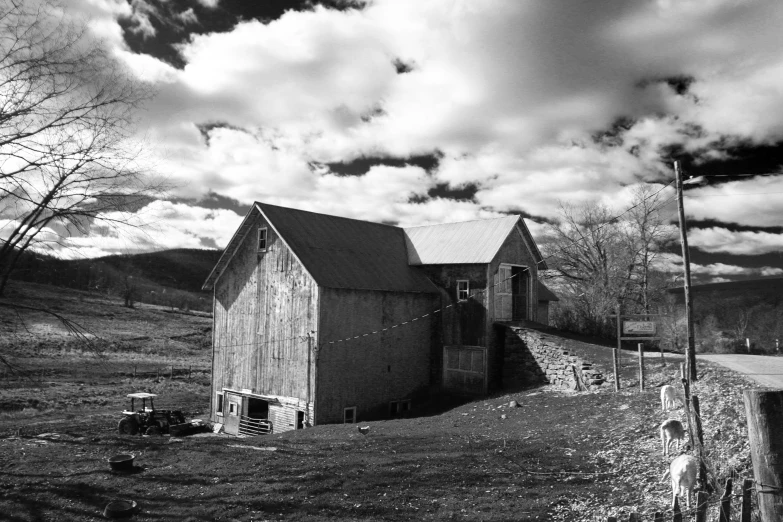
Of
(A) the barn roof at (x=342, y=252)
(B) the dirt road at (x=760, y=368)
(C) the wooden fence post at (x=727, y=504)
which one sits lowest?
(C) the wooden fence post at (x=727, y=504)

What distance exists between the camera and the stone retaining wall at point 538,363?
23078mm

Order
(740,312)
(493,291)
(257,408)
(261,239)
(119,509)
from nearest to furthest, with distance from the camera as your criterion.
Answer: (119,509)
(261,239)
(493,291)
(257,408)
(740,312)

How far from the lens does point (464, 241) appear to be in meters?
30.1

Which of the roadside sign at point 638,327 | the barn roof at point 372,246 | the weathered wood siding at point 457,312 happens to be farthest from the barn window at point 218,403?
the roadside sign at point 638,327

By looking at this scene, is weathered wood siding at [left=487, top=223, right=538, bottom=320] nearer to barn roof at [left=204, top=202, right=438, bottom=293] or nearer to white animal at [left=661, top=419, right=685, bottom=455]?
barn roof at [left=204, top=202, right=438, bottom=293]

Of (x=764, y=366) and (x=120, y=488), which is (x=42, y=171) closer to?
(x=120, y=488)

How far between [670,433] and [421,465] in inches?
236

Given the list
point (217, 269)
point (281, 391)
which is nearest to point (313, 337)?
point (281, 391)

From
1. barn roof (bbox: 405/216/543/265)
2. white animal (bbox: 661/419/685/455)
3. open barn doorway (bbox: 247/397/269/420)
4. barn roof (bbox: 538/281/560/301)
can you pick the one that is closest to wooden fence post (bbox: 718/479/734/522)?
white animal (bbox: 661/419/685/455)

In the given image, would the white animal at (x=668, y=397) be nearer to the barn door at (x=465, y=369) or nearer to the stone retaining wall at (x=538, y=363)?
the stone retaining wall at (x=538, y=363)

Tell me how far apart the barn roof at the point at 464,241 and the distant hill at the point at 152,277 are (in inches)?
2745

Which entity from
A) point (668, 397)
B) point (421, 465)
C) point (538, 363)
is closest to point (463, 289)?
point (538, 363)

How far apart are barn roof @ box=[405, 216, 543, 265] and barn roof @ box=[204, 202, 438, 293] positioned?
1.06 m

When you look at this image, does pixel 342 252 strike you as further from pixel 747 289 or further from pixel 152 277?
pixel 152 277
